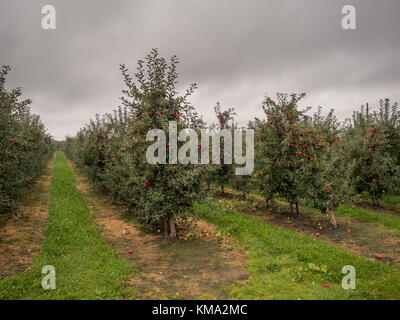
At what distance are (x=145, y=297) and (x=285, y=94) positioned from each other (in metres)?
9.58

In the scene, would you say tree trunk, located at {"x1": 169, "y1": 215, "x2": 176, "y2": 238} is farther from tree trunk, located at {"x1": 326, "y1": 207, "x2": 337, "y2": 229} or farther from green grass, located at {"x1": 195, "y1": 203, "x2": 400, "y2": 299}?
tree trunk, located at {"x1": 326, "y1": 207, "x2": 337, "y2": 229}

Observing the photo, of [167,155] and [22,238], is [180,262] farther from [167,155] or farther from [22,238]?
[22,238]

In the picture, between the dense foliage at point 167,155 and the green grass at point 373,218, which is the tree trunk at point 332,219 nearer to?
the green grass at point 373,218

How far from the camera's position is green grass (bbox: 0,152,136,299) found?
5.19 m

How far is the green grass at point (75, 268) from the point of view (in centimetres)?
519

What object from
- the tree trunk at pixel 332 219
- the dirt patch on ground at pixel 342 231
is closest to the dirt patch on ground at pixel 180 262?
the dirt patch on ground at pixel 342 231

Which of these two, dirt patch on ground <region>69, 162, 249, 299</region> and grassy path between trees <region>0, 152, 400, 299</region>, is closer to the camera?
grassy path between trees <region>0, 152, 400, 299</region>

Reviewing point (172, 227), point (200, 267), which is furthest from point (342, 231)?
point (172, 227)

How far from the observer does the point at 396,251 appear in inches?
286

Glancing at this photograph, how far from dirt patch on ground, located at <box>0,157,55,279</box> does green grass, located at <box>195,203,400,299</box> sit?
19.0 ft

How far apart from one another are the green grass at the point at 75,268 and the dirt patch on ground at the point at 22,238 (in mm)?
291

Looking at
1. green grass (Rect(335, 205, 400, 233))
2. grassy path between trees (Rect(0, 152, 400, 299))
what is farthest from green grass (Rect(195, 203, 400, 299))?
green grass (Rect(335, 205, 400, 233))
